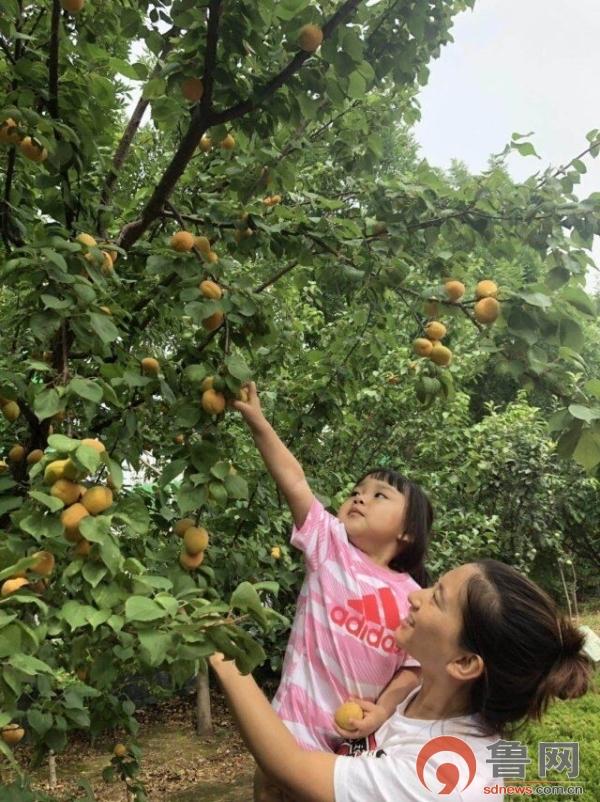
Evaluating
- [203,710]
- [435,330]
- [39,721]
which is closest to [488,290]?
[435,330]

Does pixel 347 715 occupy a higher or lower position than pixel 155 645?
lower

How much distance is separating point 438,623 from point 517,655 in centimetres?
16

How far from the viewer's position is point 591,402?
1.56 m

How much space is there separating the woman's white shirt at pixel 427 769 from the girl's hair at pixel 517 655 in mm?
66

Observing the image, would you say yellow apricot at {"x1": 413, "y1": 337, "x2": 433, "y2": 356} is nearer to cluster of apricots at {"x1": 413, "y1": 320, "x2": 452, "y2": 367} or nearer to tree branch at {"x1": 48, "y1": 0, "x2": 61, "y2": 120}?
cluster of apricots at {"x1": 413, "y1": 320, "x2": 452, "y2": 367}

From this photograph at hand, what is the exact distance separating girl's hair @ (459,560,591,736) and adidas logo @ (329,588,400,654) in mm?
342

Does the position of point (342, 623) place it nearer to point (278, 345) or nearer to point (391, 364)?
point (278, 345)

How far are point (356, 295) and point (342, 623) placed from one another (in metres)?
1.27

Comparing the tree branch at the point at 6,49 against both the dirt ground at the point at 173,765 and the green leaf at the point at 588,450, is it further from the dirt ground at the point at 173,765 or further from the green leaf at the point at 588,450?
the dirt ground at the point at 173,765

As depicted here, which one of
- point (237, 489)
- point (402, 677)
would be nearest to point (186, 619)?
point (237, 489)

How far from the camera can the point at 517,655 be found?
4.47 feet

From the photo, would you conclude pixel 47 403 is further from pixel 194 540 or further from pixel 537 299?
pixel 537 299

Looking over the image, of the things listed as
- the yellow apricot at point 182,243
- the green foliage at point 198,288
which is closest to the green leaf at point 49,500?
the green foliage at point 198,288

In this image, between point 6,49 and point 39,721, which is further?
point 39,721
